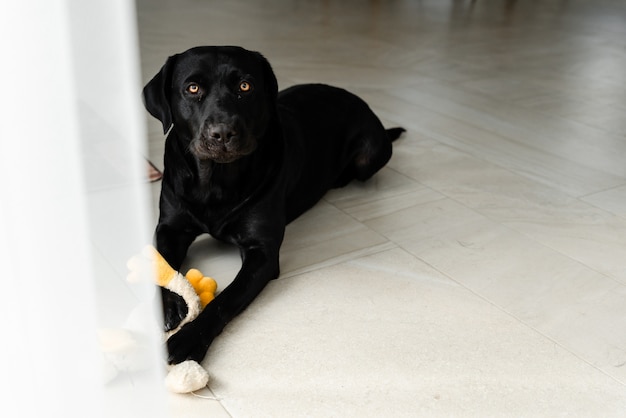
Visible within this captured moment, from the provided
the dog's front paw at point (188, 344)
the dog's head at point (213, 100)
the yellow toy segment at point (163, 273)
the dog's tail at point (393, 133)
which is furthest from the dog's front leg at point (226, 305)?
the dog's tail at point (393, 133)

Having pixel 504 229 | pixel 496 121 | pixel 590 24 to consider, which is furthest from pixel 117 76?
pixel 590 24

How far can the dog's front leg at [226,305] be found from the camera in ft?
4.99

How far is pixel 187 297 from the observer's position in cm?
167

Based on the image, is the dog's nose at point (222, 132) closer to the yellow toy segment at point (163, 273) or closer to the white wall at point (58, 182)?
the yellow toy segment at point (163, 273)

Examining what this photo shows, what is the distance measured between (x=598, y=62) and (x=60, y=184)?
13.9 ft

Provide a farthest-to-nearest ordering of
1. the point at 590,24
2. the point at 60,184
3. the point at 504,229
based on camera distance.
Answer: the point at 590,24
the point at 504,229
the point at 60,184

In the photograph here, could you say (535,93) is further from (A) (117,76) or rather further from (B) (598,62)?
(A) (117,76)

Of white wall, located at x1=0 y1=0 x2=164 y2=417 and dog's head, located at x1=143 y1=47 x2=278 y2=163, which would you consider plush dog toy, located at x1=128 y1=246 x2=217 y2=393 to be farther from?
white wall, located at x1=0 y1=0 x2=164 y2=417

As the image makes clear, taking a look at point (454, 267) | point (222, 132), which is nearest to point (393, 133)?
point (454, 267)

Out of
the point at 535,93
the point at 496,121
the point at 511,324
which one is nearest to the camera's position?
the point at 511,324

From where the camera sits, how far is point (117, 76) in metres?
0.78

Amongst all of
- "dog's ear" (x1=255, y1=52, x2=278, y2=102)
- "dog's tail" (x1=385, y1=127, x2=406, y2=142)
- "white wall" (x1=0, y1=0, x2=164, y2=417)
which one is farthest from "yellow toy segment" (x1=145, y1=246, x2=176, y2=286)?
"dog's tail" (x1=385, y1=127, x2=406, y2=142)

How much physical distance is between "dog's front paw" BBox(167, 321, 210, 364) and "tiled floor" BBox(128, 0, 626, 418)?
51 mm

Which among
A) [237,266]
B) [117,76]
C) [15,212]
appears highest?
[117,76]
